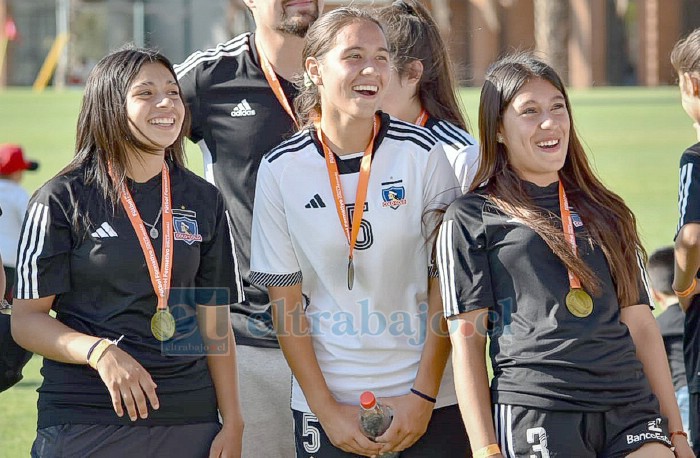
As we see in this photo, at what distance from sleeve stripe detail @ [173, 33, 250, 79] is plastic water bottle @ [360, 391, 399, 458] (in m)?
1.75

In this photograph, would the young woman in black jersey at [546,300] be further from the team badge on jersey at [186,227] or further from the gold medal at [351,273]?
the team badge on jersey at [186,227]

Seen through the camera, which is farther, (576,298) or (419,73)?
(419,73)

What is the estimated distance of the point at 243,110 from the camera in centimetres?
444

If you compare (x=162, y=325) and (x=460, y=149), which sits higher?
(x=460, y=149)

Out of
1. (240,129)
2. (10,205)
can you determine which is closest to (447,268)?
(240,129)

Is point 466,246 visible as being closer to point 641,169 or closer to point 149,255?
point 149,255

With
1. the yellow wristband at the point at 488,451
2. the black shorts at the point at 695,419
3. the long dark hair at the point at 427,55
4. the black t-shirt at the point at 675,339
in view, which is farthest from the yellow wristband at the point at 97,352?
the black t-shirt at the point at 675,339

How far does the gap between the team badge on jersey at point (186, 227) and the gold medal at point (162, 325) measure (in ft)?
0.86

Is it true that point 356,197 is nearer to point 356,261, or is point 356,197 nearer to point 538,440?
point 356,261

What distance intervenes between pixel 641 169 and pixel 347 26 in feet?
58.0

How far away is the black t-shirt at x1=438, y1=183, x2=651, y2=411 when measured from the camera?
3.40 m

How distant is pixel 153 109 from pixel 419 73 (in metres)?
1.21

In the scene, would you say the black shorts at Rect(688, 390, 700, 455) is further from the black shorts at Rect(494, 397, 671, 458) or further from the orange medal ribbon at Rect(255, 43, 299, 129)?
the orange medal ribbon at Rect(255, 43, 299, 129)

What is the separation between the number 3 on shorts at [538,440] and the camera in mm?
3381
